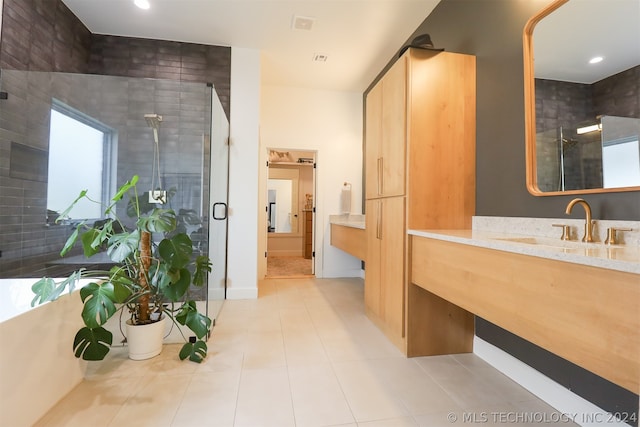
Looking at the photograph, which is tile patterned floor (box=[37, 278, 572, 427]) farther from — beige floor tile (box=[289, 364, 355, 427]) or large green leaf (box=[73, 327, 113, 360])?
large green leaf (box=[73, 327, 113, 360])

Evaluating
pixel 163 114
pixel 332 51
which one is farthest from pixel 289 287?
pixel 332 51

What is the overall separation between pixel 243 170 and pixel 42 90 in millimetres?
1771

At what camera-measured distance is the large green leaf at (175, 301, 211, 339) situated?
1.77 m

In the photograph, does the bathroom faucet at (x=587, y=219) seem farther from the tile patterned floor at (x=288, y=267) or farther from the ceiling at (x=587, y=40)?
the tile patterned floor at (x=288, y=267)

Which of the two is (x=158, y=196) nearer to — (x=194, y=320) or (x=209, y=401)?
(x=194, y=320)

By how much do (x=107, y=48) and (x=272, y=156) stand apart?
320cm

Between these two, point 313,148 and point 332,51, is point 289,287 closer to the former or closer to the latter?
point 313,148

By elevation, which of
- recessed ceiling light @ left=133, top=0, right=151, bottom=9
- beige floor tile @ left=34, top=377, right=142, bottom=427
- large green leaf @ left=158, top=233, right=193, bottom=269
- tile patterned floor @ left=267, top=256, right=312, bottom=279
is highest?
recessed ceiling light @ left=133, top=0, right=151, bottom=9

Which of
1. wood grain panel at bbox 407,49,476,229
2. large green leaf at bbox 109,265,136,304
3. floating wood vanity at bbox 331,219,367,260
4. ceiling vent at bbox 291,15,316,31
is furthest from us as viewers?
floating wood vanity at bbox 331,219,367,260

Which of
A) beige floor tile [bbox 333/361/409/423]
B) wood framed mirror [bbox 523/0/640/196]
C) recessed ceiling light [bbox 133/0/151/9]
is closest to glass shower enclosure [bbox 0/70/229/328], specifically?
recessed ceiling light [bbox 133/0/151/9]

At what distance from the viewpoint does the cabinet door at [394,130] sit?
1933mm

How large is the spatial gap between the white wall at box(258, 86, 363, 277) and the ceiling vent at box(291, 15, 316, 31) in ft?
4.15

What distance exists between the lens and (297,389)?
1506 millimetres

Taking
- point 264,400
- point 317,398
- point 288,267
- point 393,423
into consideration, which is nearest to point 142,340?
point 264,400
